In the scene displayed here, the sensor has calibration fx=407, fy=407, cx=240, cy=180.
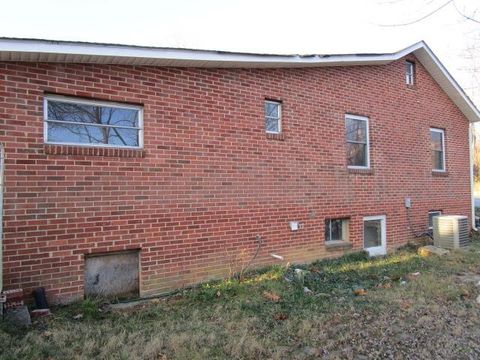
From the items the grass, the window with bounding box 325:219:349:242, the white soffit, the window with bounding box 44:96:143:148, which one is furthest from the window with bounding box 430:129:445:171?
the window with bounding box 44:96:143:148

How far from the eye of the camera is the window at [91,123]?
5.70 meters

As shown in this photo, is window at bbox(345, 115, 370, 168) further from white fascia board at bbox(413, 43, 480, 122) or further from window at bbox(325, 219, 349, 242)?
white fascia board at bbox(413, 43, 480, 122)

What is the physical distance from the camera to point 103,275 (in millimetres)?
6012

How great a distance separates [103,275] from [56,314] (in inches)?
36.8

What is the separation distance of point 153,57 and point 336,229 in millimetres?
5506

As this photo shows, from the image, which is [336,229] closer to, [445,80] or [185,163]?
[185,163]

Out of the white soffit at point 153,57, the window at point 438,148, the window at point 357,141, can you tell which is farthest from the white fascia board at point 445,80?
the window at point 357,141

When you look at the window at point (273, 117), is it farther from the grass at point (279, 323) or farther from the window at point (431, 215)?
the window at point (431, 215)

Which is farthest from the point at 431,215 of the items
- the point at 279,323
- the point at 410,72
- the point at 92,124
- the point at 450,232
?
the point at 92,124

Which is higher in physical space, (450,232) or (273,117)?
(273,117)

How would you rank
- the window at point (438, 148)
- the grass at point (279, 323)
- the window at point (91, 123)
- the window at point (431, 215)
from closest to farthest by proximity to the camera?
the grass at point (279, 323), the window at point (91, 123), the window at point (431, 215), the window at point (438, 148)

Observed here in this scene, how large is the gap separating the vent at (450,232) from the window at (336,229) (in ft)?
9.62

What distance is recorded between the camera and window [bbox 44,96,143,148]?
5697 mm

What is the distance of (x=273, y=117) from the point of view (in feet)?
26.6
